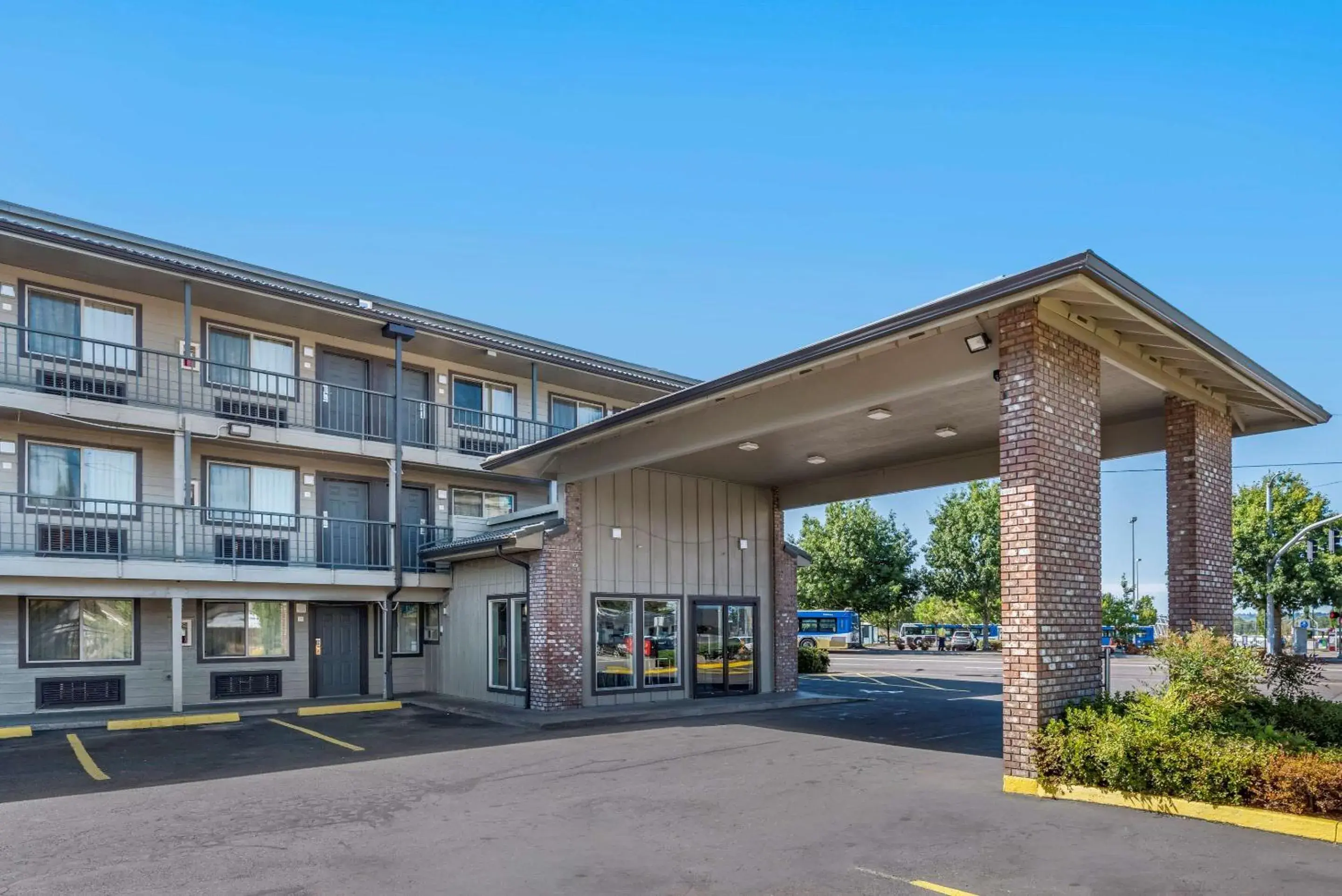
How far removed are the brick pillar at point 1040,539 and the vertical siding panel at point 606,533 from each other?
9.27 metres

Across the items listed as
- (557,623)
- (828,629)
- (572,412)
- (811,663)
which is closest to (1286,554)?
(828,629)

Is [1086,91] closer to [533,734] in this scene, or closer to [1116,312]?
[1116,312]

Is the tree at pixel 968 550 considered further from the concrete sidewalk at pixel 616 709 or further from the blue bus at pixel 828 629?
the concrete sidewalk at pixel 616 709

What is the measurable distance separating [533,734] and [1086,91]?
48.7 feet

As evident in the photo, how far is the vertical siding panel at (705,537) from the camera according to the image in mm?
18750

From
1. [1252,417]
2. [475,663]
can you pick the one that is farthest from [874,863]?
[475,663]

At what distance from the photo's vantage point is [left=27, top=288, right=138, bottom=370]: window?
15.9 m

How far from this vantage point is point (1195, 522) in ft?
37.0

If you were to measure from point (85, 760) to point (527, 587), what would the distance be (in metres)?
7.25

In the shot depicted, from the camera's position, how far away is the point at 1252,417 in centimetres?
1285

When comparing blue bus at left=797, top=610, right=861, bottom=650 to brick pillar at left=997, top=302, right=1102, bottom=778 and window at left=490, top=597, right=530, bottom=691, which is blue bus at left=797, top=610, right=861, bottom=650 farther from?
brick pillar at left=997, top=302, right=1102, bottom=778

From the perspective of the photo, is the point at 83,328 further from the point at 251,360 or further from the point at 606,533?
the point at 606,533

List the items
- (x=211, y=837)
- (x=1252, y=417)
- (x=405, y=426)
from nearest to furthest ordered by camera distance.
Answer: (x=211, y=837)
(x=1252, y=417)
(x=405, y=426)

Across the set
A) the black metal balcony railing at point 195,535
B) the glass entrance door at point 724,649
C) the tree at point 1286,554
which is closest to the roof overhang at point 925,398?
the glass entrance door at point 724,649
